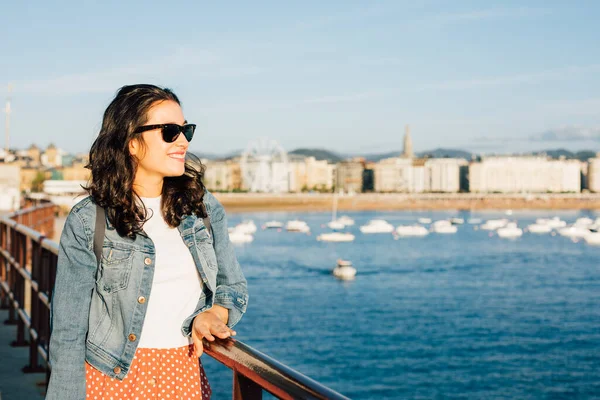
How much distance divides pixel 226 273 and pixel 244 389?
1.19 feet

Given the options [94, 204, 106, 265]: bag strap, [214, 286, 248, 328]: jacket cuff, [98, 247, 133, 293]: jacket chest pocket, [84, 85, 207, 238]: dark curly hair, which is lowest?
[214, 286, 248, 328]: jacket cuff

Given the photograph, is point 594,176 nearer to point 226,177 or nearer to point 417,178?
point 417,178

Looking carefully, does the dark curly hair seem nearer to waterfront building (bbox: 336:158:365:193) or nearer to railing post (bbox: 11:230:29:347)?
railing post (bbox: 11:230:29:347)

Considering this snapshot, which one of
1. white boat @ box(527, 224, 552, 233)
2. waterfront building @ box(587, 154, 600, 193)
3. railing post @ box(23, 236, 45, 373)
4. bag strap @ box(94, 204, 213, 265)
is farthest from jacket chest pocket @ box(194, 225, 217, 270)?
waterfront building @ box(587, 154, 600, 193)

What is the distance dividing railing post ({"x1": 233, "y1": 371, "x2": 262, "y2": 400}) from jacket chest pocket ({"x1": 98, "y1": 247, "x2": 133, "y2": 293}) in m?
0.34

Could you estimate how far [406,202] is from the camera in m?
141

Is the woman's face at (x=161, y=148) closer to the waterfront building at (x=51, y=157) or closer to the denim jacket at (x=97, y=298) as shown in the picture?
the denim jacket at (x=97, y=298)

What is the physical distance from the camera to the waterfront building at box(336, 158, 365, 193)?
16962 cm

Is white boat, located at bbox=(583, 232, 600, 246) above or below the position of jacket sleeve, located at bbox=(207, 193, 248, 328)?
below

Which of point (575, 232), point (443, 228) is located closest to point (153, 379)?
point (575, 232)

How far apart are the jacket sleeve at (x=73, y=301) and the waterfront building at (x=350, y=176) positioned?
166 metres

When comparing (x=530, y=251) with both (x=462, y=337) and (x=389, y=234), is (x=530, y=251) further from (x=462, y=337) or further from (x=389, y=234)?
(x=462, y=337)

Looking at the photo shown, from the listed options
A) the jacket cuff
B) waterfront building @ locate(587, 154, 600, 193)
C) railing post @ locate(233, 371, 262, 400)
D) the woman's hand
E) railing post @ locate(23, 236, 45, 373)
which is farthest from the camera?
waterfront building @ locate(587, 154, 600, 193)

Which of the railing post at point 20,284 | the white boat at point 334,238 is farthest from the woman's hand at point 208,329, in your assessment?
the white boat at point 334,238
